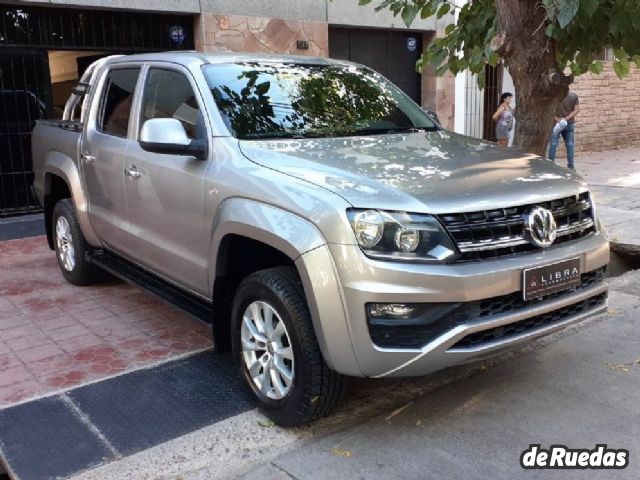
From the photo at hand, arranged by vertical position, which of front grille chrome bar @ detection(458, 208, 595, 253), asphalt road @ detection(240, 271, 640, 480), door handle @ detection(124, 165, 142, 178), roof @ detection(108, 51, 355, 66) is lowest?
asphalt road @ detection(240, 271, 640, 480)

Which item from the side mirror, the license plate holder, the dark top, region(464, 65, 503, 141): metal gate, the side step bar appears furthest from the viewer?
region(464, 65, 503, 141): metal gate

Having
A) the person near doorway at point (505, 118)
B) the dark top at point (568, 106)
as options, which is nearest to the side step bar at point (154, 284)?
the person near doorway at point (505, 118)

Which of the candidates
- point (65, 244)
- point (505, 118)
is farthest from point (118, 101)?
point (505, 118)

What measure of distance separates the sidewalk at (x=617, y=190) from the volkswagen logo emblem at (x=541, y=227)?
387 cm

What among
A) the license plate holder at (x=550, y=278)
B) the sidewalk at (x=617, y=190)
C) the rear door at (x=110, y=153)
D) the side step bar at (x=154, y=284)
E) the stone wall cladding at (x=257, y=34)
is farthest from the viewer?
the stone wall cladding at (x=257, y=34)

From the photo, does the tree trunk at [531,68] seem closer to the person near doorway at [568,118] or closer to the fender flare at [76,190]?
the fender flare at [76,190]

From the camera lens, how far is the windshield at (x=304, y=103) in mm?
3928

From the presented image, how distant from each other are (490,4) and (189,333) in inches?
150

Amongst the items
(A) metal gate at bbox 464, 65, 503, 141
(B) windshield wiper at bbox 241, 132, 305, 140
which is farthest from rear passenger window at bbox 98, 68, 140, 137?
(A) metal gate at bbox 464, 65, 503, 141

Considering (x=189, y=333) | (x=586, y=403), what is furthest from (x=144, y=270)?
(x=586, y=403)

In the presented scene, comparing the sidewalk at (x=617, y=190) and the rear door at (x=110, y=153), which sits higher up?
the rear door at (x=110, y=153)

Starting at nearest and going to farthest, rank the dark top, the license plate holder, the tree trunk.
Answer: the license plate holder
the tree trunk
the dark top

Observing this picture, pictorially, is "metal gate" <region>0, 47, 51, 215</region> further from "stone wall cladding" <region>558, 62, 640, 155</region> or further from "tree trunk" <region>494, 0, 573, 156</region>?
"stone wall cladding" <region>558, 62, 640, 155</region>

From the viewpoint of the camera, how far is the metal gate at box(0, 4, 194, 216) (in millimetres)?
8805
